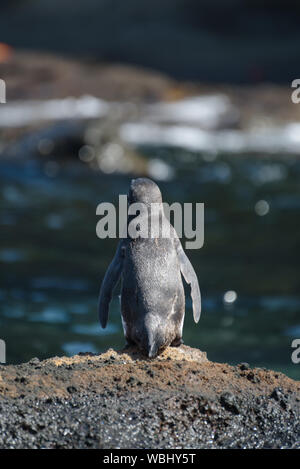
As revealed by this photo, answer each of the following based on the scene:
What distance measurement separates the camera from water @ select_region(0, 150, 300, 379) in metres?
10.3

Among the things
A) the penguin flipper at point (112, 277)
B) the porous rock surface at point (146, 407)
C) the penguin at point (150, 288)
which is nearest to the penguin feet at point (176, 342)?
the penguin at point (150, 288)

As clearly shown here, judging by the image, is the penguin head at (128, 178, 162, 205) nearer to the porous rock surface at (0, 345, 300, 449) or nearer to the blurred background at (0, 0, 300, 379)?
the porous rock surface at (0, 345, 300, 449)

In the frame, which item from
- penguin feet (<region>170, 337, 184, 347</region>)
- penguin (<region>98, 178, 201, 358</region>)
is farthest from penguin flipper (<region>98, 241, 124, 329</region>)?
penguin feet (<region>170, 337, 184, 347</region>)

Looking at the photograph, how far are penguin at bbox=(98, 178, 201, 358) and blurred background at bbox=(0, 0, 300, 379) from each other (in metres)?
3.66

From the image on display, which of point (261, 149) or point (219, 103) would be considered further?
point (219, 103)

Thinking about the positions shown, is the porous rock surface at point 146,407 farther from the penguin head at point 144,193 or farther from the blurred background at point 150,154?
the blurred background at point 150,154

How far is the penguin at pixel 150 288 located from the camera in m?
5.82

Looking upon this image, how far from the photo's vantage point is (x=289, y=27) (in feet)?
98.1

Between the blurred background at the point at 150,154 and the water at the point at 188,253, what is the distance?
33 millimetres

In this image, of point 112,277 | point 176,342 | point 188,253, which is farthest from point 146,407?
point 188,253

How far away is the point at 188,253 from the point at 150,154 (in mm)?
6914

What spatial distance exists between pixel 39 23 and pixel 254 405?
2723cm
